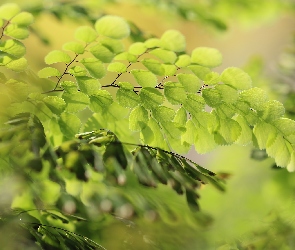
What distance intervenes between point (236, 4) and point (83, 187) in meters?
1.58

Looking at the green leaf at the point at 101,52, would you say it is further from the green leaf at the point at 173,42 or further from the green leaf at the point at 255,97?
the green leaf at the point at 255,97

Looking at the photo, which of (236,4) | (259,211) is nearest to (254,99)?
(259,211)

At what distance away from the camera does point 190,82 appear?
0.82 m

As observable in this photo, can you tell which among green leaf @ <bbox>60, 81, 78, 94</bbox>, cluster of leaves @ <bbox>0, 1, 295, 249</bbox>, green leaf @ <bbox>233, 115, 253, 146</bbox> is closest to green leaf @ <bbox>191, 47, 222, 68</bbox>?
cluster of leaves @ <bbox>0, 1, 295, 249</bbox>

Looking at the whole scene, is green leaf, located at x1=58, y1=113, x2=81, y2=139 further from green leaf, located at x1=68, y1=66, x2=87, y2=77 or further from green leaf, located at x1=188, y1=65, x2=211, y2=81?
green leaf, located at x1=188, y1=65, x2=211, y2=81

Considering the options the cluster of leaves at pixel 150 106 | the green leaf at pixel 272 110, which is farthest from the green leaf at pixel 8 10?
the green leaf at pixel 272 110

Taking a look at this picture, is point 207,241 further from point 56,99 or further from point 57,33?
point 57,33

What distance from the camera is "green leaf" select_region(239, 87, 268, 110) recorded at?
809 mm

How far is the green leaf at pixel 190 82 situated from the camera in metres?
0.82

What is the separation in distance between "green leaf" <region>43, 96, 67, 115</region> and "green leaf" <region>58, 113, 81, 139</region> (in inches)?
1.3

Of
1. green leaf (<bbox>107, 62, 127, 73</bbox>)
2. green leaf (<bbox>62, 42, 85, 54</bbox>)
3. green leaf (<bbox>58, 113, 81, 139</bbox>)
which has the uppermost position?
green leaf (<bbox>62, 42, 85, 54</bbox>)

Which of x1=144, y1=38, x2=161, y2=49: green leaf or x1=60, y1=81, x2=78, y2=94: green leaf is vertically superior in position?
x1=144, y1=38, x2=161, y2=49: green leaf

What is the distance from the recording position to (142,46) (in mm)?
834

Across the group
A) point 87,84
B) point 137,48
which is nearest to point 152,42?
point 137,48
